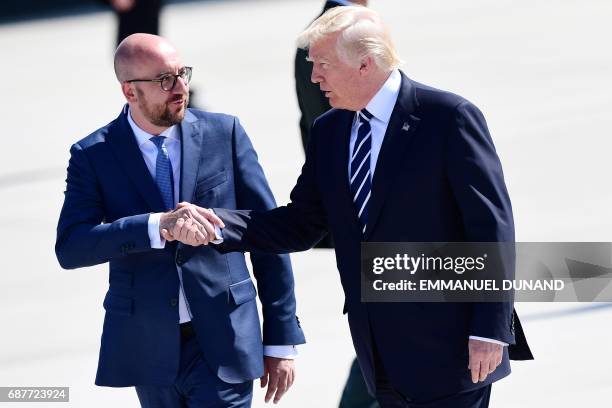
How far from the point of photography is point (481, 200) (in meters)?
4.30

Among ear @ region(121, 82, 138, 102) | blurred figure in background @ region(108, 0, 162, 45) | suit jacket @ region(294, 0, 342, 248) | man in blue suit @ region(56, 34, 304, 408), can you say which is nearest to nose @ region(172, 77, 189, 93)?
man in blue suit @ region(56, 34, 304, 408)

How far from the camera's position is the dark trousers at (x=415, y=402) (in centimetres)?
452

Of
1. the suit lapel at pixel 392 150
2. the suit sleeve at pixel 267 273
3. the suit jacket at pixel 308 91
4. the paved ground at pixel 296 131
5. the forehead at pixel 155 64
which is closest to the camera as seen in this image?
the suit lapel at pixel 392 150

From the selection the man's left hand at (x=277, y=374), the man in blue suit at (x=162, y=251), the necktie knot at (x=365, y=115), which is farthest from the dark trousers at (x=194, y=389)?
the necktie knot at (x=365, y=115)

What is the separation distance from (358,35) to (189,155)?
0.74m

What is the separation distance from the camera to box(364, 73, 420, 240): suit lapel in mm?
4480

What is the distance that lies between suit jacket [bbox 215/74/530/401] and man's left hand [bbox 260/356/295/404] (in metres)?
0.35

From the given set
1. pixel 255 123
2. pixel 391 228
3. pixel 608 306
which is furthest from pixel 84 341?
pixel 255 123

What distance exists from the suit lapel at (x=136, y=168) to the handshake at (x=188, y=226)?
0.15 meters

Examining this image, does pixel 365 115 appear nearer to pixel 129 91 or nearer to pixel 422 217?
pixel 422 217

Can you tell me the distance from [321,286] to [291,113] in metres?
→ 4.75

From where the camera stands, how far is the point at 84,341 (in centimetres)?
777

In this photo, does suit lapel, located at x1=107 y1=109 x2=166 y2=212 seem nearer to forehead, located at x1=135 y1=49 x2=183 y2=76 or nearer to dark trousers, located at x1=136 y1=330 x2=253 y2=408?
forehead, located at x1=135 y1=49 x2=183 y2=76

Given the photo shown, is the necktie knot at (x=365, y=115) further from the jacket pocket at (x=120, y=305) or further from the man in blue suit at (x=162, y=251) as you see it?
the jacket pocket at (x=120, y=305)
